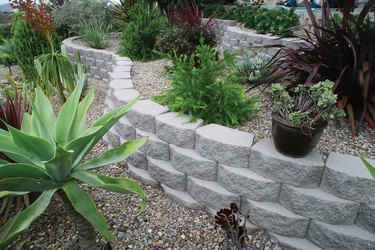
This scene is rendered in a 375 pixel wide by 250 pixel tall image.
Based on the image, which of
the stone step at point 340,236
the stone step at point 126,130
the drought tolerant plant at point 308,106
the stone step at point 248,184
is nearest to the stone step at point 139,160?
the stone step at point 126,130

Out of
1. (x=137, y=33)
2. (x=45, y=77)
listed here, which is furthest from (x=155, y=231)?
(x=137, y=33)

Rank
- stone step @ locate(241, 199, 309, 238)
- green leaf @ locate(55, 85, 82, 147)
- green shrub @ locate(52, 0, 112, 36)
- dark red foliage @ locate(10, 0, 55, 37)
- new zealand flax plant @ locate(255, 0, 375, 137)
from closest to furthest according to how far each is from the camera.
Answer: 1. green leaf @ locate(55, 85, 82, 147)
2. stone step @ locate(241, 199, 309, 238)
3. new zealand flax plant @ locate(255, 0, 375, 137)
4. dark red foliage @ locate(10, 0, 55, 37)
5. green shrub @ locate(52, 0, 112, 36)

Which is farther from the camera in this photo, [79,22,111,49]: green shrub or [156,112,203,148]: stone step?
[79,22,111,49]: green shrub

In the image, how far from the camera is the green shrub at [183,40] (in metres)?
3.75

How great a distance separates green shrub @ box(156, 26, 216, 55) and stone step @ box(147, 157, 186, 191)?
6.15 ft

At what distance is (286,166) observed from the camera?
67.6 inches

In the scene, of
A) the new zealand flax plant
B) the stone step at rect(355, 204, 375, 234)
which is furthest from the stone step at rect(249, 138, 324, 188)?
the new zealand flax plant

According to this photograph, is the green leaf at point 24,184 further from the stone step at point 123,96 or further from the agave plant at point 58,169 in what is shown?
the stone step at point 123,96

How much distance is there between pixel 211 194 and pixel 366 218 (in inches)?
38.2

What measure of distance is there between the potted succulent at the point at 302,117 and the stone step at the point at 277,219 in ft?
1.35

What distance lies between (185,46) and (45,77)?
1904 millimetres

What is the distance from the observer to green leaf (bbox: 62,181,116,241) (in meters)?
1.30

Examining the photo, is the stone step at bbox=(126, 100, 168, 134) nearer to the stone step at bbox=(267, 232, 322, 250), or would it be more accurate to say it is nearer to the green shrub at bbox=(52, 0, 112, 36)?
the stone step at bbox=(267, 232, 322, 250)

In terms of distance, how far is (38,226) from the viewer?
197cm
